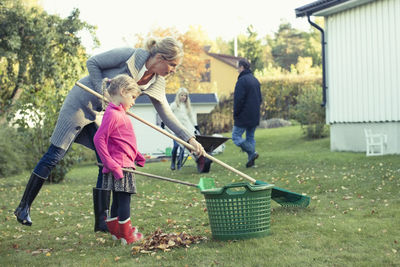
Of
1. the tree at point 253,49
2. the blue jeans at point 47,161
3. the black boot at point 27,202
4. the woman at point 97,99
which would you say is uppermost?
the tree at point 253,49

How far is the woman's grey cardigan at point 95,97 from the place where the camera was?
5168mm

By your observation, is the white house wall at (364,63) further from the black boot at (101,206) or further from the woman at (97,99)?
the black boot at (101,206)

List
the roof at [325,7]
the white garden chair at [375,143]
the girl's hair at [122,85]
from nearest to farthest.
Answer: the girl's hair at [122,85] < the white garden chair at [375,143] < the roof at [325,7]

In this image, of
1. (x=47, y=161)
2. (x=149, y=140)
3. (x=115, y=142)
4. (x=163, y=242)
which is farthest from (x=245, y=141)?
(x=149, y=140)

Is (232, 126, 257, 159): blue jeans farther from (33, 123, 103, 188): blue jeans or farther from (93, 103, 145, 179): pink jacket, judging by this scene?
(93, 103, 145, 179): pink jacket

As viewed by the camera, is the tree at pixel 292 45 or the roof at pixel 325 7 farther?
the tree at pixel 292 45

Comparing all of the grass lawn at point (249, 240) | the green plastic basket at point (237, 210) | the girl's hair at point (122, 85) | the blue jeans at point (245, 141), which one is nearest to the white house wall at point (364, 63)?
the grass lawn at point (249, 240)

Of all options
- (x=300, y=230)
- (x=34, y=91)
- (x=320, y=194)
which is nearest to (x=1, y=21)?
(x=34, y=91)

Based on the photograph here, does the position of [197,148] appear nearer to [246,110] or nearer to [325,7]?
[246,110]

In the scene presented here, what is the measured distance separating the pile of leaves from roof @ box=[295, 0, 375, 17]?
32.2ft

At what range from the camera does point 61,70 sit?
19.5 meters

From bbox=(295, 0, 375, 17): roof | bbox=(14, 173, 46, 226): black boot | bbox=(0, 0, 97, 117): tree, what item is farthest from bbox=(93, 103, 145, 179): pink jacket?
bbox=(0, 0, 97, 117): tree

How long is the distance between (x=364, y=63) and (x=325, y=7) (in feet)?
5.62

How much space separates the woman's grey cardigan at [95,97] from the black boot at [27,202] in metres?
0.41
